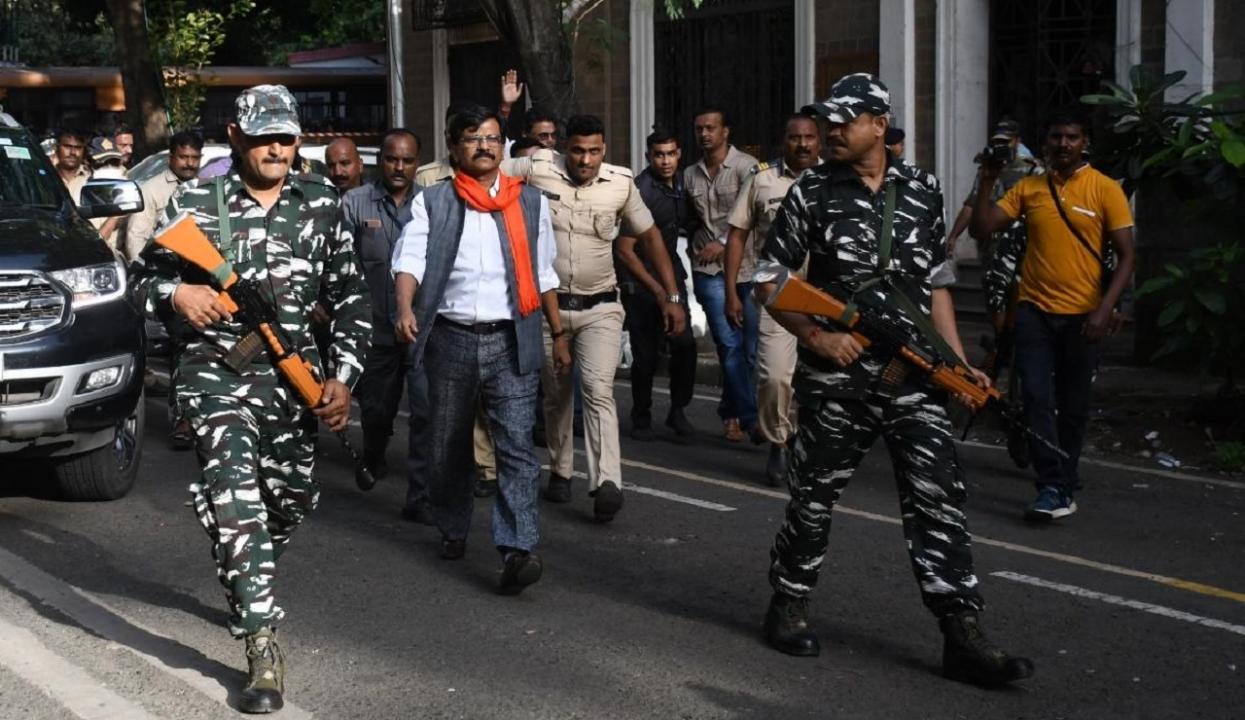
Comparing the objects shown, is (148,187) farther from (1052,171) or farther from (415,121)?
(415,121)

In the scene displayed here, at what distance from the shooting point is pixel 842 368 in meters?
5.83

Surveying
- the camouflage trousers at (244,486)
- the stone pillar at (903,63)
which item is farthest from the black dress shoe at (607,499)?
the stone pillar at (903,63)

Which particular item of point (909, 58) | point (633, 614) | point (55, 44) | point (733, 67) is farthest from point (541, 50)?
point (55, 44)

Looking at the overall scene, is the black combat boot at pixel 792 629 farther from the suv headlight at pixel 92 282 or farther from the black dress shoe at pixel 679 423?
the black dress shoe at pixel 679 423

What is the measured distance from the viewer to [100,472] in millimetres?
8977

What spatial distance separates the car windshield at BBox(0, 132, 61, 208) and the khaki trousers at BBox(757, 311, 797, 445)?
11.8ft

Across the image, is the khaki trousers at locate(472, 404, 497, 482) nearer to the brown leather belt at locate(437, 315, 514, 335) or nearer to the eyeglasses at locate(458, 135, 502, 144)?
the brown leather belt at locate(437, 315, 514, 335)

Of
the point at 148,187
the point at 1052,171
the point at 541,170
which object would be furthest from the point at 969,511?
the point at 148,187

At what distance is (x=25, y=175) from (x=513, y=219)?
Answer: 11.1 feet

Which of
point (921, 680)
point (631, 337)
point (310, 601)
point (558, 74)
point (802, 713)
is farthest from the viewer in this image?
point (558, 74)

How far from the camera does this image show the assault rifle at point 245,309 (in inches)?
218

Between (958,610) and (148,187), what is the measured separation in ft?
26.8

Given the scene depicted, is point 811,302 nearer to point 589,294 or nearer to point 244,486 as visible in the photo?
point 244,486

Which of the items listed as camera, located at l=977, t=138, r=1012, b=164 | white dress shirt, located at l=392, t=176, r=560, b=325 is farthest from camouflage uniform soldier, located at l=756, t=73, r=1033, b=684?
camera, located at l=977, t=138, r=1012, b=164
